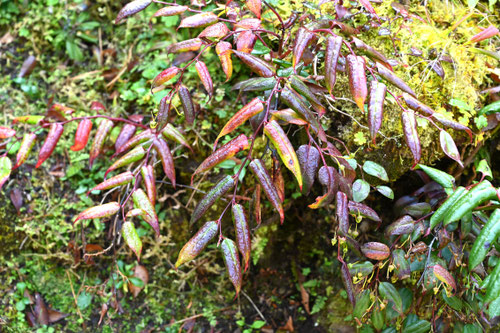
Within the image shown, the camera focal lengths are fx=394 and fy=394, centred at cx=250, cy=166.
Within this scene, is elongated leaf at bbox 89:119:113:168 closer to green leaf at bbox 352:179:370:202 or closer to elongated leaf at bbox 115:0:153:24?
elongated leaf at bbox 115:0:153:24

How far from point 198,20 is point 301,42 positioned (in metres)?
0.39

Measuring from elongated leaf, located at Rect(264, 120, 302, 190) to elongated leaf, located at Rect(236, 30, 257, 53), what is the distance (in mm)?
367

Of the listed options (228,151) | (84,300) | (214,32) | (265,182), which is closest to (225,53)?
(214,32)

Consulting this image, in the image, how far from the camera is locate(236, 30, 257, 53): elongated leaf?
1425 millimetres

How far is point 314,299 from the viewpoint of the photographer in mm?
2100

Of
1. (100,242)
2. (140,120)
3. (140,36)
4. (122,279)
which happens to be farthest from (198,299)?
(140,36)

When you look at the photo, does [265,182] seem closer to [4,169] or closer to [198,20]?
[198,20]

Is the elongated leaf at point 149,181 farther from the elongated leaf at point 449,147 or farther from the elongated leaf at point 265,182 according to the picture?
the elongated leaf at point 449,147

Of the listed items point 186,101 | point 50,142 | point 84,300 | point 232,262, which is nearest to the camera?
point 232,262

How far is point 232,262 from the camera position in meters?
1.27

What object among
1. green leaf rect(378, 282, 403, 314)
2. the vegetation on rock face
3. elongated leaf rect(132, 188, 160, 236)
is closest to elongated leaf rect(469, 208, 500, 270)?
the vegetation on rock face

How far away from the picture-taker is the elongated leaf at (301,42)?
1224 millimetres

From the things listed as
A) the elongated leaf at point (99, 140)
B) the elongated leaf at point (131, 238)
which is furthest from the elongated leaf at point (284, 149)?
the elongated leaf at point (99, 140)

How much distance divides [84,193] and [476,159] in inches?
74.6
